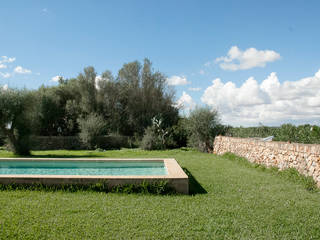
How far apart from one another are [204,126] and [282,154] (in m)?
7.22

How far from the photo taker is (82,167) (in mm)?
8789

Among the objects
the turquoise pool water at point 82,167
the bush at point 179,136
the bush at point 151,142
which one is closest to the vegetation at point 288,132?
the bush at point 179,136

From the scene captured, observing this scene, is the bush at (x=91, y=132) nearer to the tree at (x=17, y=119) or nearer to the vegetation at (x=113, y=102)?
the vegetation at (x=113, y=102)

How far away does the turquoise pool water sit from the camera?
8367mm

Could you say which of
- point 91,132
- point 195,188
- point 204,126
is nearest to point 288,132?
point 204,126

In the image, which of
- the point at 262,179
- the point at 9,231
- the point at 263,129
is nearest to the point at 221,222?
the point at 9,231

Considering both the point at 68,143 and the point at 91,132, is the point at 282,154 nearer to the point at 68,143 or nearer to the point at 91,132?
the point at 91,132

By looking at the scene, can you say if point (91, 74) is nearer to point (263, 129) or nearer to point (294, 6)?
point (263, 129)

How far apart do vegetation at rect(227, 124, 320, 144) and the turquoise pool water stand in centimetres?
514

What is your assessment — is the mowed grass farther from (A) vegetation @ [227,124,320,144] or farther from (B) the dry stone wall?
(A) vegetation @ [227,124,320,144]

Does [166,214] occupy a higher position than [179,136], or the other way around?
[179,136]

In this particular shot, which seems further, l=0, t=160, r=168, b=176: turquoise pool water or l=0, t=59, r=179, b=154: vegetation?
l=0, t=59, r=179, b=154: vegetation

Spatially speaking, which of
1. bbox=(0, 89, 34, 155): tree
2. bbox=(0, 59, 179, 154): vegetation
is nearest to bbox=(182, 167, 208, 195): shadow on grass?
bbox=(0, 89, 34, 155): tree


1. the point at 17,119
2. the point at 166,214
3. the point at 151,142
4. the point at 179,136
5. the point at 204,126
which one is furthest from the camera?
the point at 179,136
